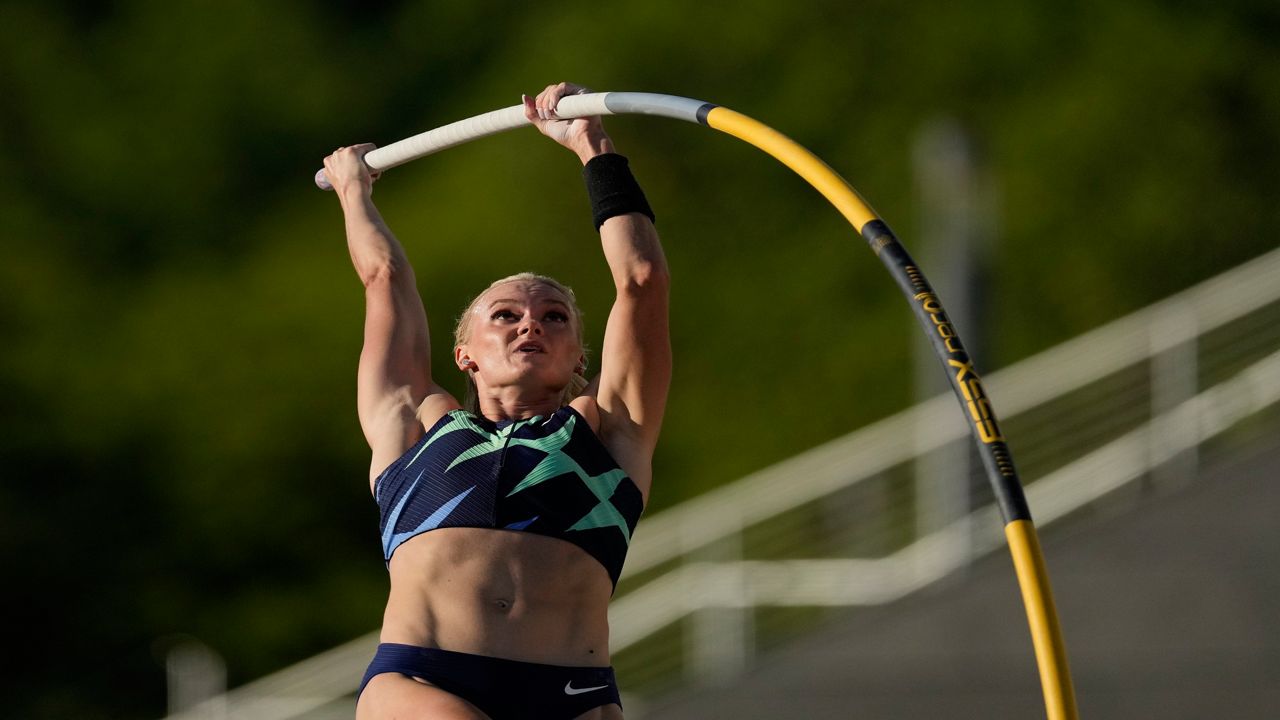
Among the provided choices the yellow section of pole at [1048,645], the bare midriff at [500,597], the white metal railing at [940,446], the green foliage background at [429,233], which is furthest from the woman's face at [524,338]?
the green foliage background at [429,233]

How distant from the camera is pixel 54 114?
2023 cm

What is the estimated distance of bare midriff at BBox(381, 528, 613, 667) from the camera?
4152 millimetres

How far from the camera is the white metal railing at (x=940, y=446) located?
10.1 m

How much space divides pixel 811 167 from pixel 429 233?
14.6 m

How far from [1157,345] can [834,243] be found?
7.49 metres

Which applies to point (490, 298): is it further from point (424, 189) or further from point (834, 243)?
point (424, 189)

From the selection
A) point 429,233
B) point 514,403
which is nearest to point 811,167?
point 514,403

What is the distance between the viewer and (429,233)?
18.7m

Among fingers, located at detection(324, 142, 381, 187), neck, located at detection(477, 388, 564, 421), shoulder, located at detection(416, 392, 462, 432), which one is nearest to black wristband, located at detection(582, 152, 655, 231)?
neck, located at detection(477, 388, 564, 421)

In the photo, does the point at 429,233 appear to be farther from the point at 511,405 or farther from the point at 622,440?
the point at 622,440

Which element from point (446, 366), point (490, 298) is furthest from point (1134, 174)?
point (490, 298)

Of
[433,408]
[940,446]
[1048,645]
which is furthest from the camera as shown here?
[940,446]

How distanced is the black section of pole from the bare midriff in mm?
879

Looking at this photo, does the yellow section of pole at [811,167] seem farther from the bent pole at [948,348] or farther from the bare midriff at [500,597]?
the bare midriff at [500,597]
